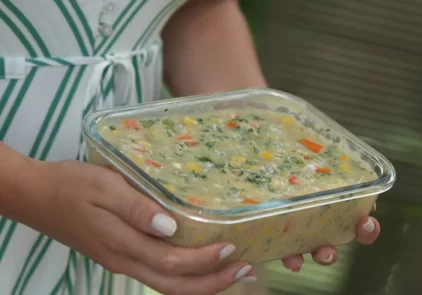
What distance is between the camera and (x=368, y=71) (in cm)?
152

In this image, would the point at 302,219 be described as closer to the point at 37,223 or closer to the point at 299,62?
the point at 37,223

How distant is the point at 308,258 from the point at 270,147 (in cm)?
100

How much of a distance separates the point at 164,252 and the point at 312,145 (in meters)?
0.25

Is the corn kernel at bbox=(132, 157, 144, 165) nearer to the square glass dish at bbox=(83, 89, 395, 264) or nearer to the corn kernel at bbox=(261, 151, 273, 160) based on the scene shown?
the square glass dish at bbox=(83, 89, 395, 264)

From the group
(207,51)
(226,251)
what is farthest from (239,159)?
(207,51)

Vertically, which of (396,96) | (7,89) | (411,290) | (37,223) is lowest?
(411,290)

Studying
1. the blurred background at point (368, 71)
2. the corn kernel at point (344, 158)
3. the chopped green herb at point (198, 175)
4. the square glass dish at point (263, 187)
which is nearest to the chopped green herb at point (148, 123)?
the square glass dish at point (263, 187)

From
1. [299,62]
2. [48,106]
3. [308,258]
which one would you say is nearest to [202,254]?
[48,106]

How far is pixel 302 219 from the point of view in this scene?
2.01 ft

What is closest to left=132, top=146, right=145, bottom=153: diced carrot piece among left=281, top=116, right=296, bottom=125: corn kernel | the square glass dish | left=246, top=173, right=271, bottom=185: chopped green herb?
the square glass dish

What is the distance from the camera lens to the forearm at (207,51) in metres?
0.91

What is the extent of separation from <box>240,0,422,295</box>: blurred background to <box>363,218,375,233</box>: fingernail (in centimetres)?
89

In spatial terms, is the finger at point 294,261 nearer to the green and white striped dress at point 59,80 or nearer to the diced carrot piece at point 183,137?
the diced carrot piece at point 183,137

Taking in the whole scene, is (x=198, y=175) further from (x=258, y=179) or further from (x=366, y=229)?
(x=366, y=229)
